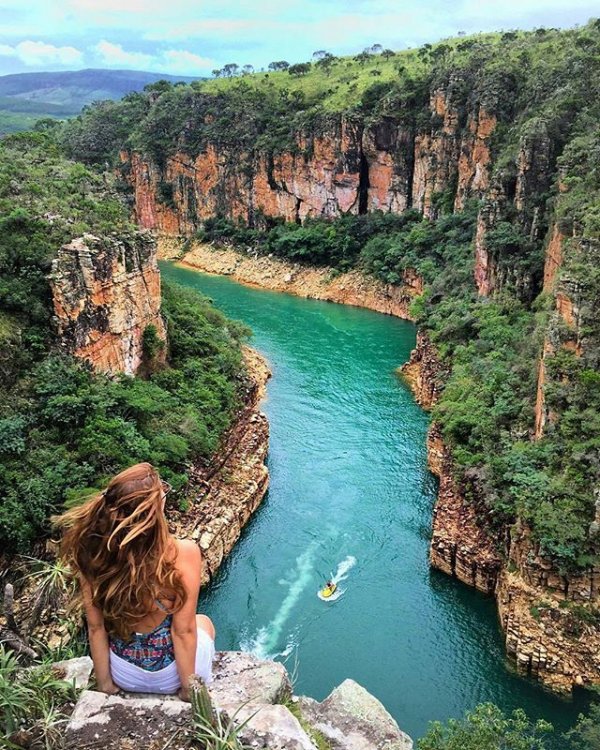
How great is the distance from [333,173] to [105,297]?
121 feet

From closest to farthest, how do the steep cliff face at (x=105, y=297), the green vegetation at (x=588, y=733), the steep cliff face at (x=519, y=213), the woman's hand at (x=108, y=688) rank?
the woman's hand at (x=108, y=688), the green vegetation at (x=588, y=733), the steep cliff face at (x=105, y=297), the steep cliff face at (x=519, y=213)

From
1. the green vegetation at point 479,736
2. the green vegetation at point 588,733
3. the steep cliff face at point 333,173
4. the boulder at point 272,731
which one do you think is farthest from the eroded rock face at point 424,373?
the boulder at point 272,731

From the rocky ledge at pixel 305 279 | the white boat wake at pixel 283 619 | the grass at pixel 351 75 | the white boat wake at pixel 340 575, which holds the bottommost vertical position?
the white boat wake at pixel 283 619

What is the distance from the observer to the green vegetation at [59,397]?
1552 cm

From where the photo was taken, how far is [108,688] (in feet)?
13.8

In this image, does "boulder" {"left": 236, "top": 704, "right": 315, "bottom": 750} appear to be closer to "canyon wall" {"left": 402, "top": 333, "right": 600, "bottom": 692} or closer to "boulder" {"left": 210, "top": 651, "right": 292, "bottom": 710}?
"boulder" {"left": 210, "top": 651, "right": 292, "bottom": 710}

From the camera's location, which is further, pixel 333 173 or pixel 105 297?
pixel 333 173

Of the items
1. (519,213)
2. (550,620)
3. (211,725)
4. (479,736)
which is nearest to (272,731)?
(211,725)

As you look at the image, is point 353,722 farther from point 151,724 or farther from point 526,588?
point 526,588

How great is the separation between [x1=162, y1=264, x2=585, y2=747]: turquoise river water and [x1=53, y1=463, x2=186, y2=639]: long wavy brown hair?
435 centimetres

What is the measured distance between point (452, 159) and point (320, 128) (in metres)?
12.5

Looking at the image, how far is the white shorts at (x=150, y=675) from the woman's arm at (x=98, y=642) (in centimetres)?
4

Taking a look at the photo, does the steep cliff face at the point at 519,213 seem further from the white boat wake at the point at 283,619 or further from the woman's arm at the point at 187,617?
the woman's arm at the point at 187,617

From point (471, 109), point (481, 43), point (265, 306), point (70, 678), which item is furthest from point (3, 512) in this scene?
point (481, 43)
